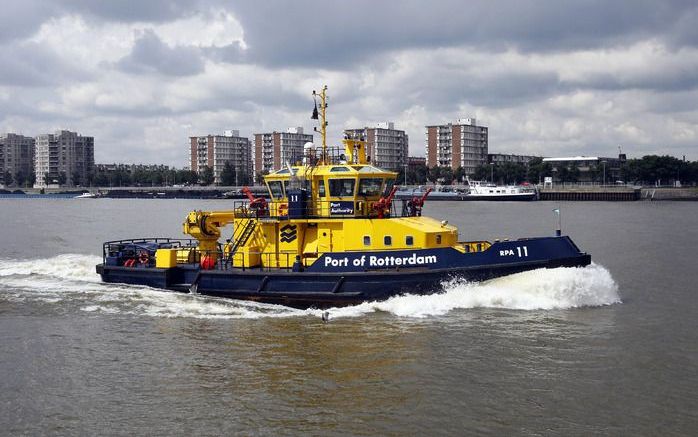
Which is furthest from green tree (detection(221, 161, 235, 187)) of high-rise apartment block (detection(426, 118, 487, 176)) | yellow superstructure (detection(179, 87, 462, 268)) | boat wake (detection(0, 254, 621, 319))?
yellow superstructure (detection(179, 87, 462, 268))

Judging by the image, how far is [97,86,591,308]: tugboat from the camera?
19031 mm

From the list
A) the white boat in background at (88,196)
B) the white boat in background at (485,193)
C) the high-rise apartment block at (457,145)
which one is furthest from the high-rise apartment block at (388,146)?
the white boat in background at (88,196)

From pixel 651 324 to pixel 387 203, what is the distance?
26.4 feet

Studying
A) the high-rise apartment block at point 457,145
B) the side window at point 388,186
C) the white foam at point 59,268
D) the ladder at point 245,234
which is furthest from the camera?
the high-rise apartment block at point 457,145

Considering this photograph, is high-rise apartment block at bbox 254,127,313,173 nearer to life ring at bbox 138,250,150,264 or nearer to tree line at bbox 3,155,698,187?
tree line at bbox 3,155,698,187

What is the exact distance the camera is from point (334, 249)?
65.5ft

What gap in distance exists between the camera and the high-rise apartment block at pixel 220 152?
168875 millimetres

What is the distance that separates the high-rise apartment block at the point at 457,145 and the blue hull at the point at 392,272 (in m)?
128

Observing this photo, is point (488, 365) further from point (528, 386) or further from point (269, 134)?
point (269, 134)

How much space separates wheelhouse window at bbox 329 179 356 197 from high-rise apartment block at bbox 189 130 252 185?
146 m

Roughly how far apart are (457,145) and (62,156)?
11617 centimetres

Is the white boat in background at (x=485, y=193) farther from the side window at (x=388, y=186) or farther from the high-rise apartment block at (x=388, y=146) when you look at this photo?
the side window at (x=388, y=186)

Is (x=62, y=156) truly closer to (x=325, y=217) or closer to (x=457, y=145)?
(x=457, y=145)

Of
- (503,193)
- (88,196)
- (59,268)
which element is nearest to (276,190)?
(59,268)
